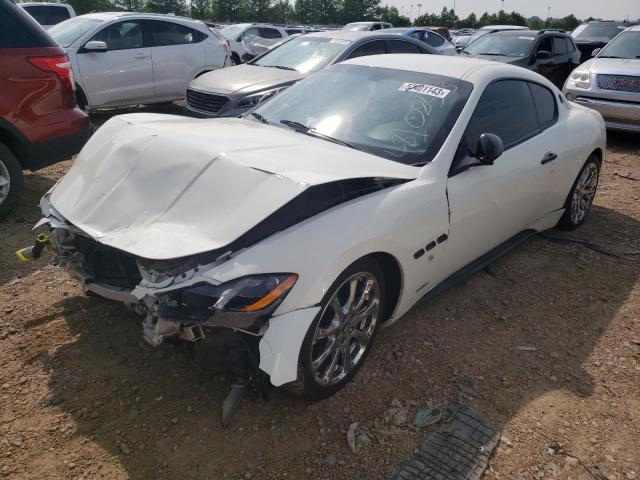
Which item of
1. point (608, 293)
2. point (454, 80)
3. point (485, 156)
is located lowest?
point (608, 293)

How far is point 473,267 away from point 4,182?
13.3 feet

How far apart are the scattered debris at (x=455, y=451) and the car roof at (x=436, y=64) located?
85.8 inches

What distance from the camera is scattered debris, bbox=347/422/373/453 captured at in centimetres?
241

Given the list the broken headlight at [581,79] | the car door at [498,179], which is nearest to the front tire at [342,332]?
the car door at [498,179]

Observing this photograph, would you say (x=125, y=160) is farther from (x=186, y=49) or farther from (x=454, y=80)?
(x=186, y=49)

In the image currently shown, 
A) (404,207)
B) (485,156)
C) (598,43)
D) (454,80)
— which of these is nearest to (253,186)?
(404,207)

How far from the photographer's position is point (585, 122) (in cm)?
462

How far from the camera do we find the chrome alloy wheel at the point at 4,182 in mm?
4527

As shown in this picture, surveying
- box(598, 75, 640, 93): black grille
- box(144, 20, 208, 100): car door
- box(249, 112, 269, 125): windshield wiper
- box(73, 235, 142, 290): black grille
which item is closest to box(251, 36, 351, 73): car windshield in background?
box(144, 20, 208, 100): car door

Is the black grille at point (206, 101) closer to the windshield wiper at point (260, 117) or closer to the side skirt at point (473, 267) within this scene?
the windshield wiper at point (260, 117)

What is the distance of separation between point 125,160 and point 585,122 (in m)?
3.96

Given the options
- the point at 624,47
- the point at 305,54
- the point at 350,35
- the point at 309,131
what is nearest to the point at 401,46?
the point at 350,35

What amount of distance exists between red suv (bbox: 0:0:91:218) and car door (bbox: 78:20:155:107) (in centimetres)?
341

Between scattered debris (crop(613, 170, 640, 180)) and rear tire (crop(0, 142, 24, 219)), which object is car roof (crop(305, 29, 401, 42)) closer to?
scattered debris (crop(613, 170, 640, 180))
